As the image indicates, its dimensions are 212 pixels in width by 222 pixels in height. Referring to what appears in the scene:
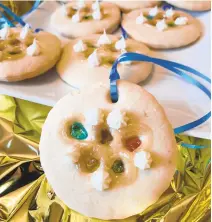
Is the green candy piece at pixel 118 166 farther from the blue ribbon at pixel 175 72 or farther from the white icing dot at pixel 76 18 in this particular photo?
the white icing dot at pixel 76 18

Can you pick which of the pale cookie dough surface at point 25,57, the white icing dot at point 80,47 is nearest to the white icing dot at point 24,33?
the pale cookie dough surface at point 25,57

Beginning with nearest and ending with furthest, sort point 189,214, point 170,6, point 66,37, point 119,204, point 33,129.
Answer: point 119,204, point 189,214, point 33,129, point 66,37, point 170,6

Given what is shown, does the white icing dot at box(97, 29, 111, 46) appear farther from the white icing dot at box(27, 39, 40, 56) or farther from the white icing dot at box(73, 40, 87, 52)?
the white icing dot at box(27, 39, 40, 56)

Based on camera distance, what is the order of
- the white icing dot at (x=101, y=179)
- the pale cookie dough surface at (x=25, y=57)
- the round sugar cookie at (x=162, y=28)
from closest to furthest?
1. the white icing dot at (x=101, y=179)
2. the pale cookie dough surface at (x=25, y=57)
3. the round sugar cookie at (x=162, y=28)

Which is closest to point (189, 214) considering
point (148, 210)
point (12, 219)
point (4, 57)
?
point (148, 210)

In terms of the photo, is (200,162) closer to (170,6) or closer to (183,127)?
(183,127)

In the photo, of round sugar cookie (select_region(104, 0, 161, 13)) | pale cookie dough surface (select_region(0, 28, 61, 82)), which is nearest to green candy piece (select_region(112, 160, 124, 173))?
pale cookie dough surface (select_region(0, 28, 61, 82))

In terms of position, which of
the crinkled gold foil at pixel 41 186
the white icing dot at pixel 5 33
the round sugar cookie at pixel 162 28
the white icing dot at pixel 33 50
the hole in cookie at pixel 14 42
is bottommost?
the crinkled gold foil at pixel 41 186

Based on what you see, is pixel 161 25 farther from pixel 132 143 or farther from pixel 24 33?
pixel 132 143
